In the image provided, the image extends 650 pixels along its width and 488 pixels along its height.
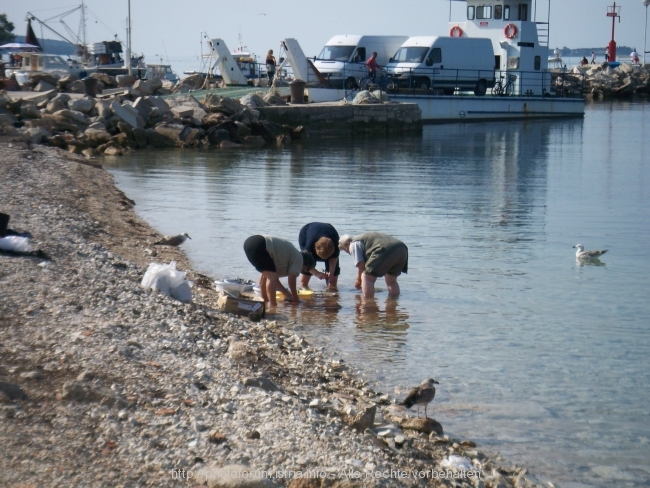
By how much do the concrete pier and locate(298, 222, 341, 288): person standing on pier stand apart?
67.9 feet

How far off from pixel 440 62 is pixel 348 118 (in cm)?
674

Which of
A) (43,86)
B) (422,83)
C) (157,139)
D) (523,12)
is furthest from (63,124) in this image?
(523,12)

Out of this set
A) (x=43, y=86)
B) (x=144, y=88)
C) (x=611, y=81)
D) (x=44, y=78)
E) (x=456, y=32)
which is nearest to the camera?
(x=144, y=88)

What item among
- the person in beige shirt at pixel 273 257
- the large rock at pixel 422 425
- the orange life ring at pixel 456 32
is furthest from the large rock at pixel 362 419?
the orange life ring at pixel 456 32

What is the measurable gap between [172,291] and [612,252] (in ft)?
22.2

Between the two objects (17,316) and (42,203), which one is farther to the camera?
(42,203)

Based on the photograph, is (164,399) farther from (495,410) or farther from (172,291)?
(172,291)

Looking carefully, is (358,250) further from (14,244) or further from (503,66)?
(503,66)

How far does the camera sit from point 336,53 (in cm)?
3556

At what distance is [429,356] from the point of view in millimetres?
7020

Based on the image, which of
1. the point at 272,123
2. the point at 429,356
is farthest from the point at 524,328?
the point at 272,123

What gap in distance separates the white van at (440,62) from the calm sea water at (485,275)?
11.5m

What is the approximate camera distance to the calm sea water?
5.72 meters

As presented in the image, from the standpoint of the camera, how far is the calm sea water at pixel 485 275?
5.72m
